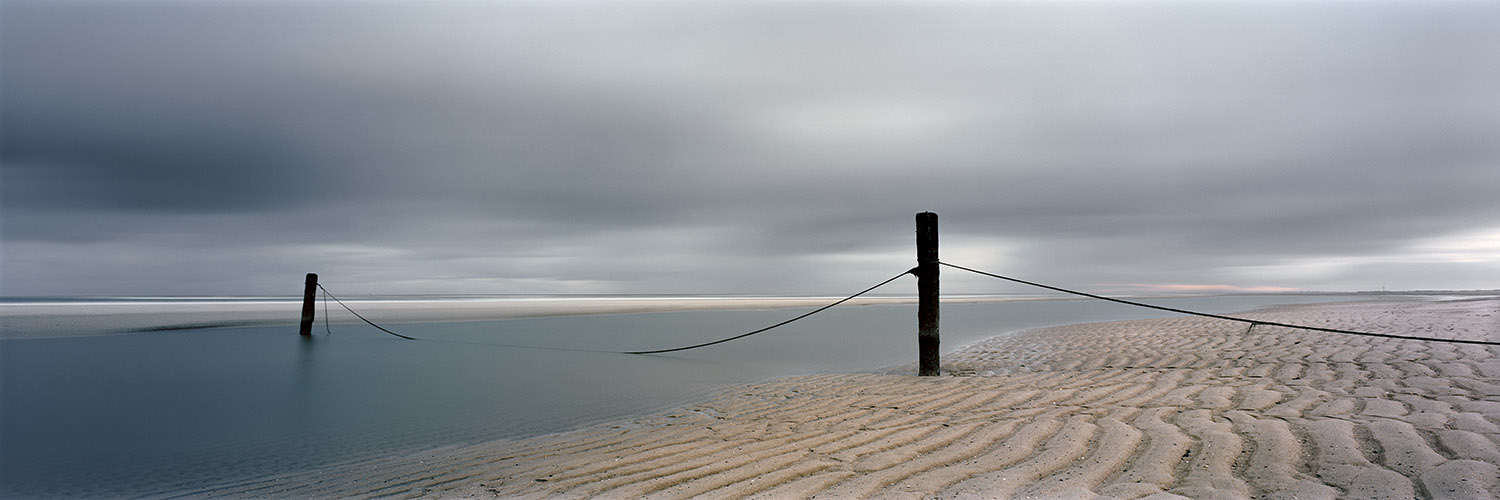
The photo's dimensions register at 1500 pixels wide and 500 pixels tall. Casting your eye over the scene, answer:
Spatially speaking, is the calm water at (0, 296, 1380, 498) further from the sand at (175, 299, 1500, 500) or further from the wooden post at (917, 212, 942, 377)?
the wooden post at (917, 212, 942, 377)

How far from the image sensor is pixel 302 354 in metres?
13.9

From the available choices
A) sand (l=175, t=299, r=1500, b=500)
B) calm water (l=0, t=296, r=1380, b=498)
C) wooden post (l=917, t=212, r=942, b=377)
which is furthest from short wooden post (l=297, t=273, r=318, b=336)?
wooden post (l=917, t=212, r=942, b=377)

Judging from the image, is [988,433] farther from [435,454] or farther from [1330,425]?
[435,454]

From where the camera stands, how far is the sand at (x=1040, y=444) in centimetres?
322

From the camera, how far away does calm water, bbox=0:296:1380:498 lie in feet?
18.5

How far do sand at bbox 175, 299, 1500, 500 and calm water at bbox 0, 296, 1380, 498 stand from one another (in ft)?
3.84

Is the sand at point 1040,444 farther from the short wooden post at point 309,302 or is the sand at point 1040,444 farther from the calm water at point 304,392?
the short wooden post at point 309,302

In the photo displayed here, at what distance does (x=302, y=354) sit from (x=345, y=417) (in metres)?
8.14

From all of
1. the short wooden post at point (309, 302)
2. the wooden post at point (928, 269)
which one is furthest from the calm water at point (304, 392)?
the wooden post at point (928, 269)

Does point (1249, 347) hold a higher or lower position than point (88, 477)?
higher

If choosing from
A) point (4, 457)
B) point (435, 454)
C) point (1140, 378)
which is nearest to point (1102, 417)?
point (1140, 378)

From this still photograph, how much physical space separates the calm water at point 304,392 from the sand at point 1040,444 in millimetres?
1171

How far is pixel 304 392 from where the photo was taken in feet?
30.2

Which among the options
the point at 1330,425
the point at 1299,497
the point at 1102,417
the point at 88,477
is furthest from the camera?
the point at 88,477
